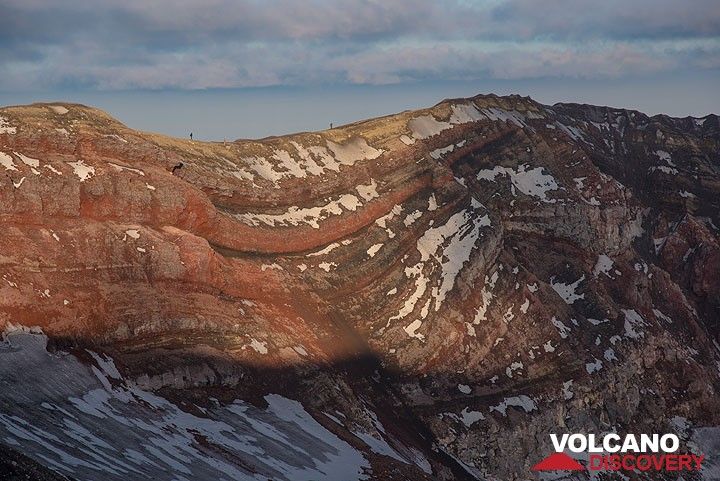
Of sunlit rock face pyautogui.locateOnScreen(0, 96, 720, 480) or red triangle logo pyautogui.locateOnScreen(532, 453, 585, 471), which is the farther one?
red triangle logo pyautogui.locateOnScreen(532, 453, 585, 471)

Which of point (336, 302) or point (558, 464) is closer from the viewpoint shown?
point (336, 302)

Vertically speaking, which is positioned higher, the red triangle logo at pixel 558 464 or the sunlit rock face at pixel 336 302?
the sunlit rock face at pixel 336 302

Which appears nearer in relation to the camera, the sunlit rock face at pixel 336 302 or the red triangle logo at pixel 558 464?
the sunlit rock face at pixel 336 302

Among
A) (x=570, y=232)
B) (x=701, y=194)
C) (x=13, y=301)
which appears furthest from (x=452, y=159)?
(x=13, y=301)

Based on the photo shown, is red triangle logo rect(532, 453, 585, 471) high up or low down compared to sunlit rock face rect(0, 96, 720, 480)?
down

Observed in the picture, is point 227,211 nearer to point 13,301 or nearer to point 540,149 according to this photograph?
point 13,301
